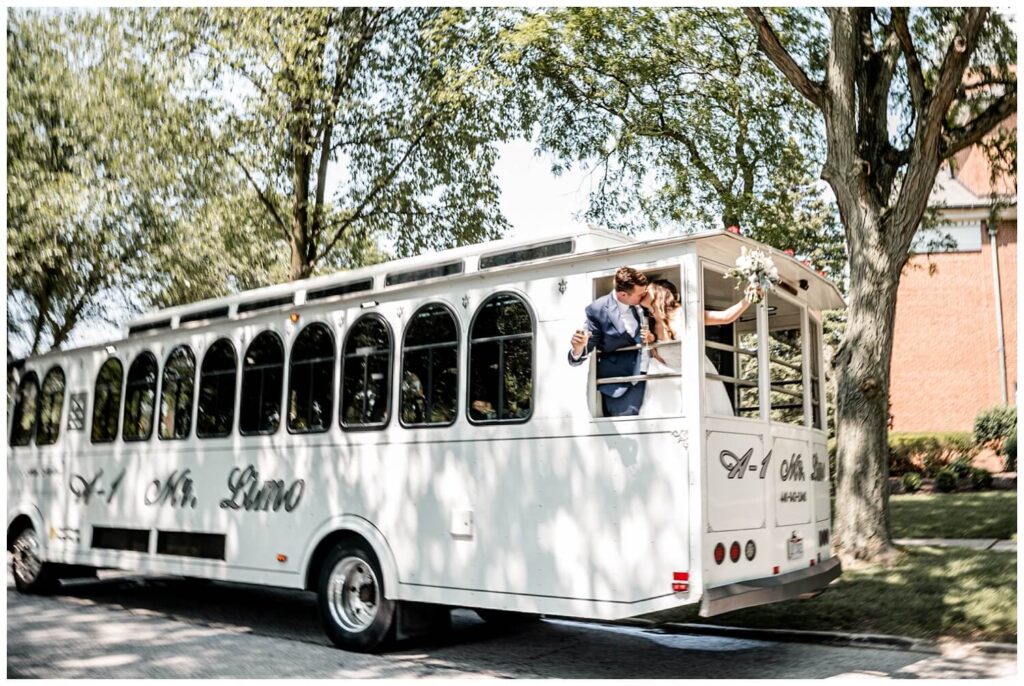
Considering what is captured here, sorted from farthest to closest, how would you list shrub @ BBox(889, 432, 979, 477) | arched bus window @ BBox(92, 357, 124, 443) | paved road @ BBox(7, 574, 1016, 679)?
shrub @ BBox(889, 432, 979, 477) → arched bus window @ BBox(92, 357, 124, 443) → paved road @ BBox(7, 574, 1016, 679)

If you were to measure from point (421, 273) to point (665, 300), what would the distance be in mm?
2441

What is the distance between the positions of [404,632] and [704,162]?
417 inches

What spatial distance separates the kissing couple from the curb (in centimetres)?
260

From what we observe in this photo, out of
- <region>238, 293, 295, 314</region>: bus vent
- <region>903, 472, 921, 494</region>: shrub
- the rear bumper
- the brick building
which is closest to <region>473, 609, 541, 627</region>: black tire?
the rear bumper

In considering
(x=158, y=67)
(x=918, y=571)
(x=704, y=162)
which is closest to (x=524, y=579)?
(x=918, y=571)

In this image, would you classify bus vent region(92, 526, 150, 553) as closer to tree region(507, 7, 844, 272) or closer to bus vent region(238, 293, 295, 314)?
bus vent region(238, 293, 295, 314)

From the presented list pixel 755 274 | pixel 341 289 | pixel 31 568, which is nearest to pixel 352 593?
pixel 341 289

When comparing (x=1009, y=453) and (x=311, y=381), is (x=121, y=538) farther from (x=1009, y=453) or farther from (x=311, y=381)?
(x=1009, y=453)

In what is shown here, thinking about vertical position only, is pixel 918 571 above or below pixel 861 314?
below

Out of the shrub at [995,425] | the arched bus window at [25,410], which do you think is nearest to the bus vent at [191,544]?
the arched bus window at [25,410]

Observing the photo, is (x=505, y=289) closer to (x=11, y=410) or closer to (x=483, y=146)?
(x=11, y=410)

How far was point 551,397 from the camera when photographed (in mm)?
6961

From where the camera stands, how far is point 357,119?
1759 cm

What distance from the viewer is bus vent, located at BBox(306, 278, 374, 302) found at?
8.62 meters
